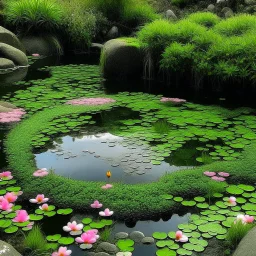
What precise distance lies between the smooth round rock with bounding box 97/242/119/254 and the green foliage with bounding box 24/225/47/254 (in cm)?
43

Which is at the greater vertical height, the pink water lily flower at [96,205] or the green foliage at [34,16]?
the green foliage at [34,16]

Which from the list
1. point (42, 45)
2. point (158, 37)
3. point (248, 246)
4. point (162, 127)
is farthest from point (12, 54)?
point (248, 246)

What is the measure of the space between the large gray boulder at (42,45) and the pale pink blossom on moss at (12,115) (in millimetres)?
5210

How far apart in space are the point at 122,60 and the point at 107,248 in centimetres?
607

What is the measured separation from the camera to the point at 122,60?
8.88 m

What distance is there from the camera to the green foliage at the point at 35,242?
323 centimetres

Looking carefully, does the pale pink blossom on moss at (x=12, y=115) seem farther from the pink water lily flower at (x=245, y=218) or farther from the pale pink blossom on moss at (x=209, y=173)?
the pink water lily flower at (x=245, y=218)

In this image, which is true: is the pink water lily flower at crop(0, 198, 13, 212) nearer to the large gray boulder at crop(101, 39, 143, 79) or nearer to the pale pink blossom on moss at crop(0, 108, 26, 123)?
the pale pink blossom on moss at crop(0, 108, 26, 123)

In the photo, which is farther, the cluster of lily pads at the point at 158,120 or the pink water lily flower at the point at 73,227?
the cluster of lily pads at the point at 158,120

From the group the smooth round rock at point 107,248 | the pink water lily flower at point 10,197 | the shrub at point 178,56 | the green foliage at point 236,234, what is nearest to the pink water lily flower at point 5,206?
the pink water lily flower at point 10,197

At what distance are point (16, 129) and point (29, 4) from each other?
6.59 meters

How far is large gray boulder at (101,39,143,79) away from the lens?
28.9ft

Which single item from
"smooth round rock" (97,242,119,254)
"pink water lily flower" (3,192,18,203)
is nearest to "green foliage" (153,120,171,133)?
"pink water lily flower" (3,192,18,203)

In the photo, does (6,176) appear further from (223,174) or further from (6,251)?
(223,174)
